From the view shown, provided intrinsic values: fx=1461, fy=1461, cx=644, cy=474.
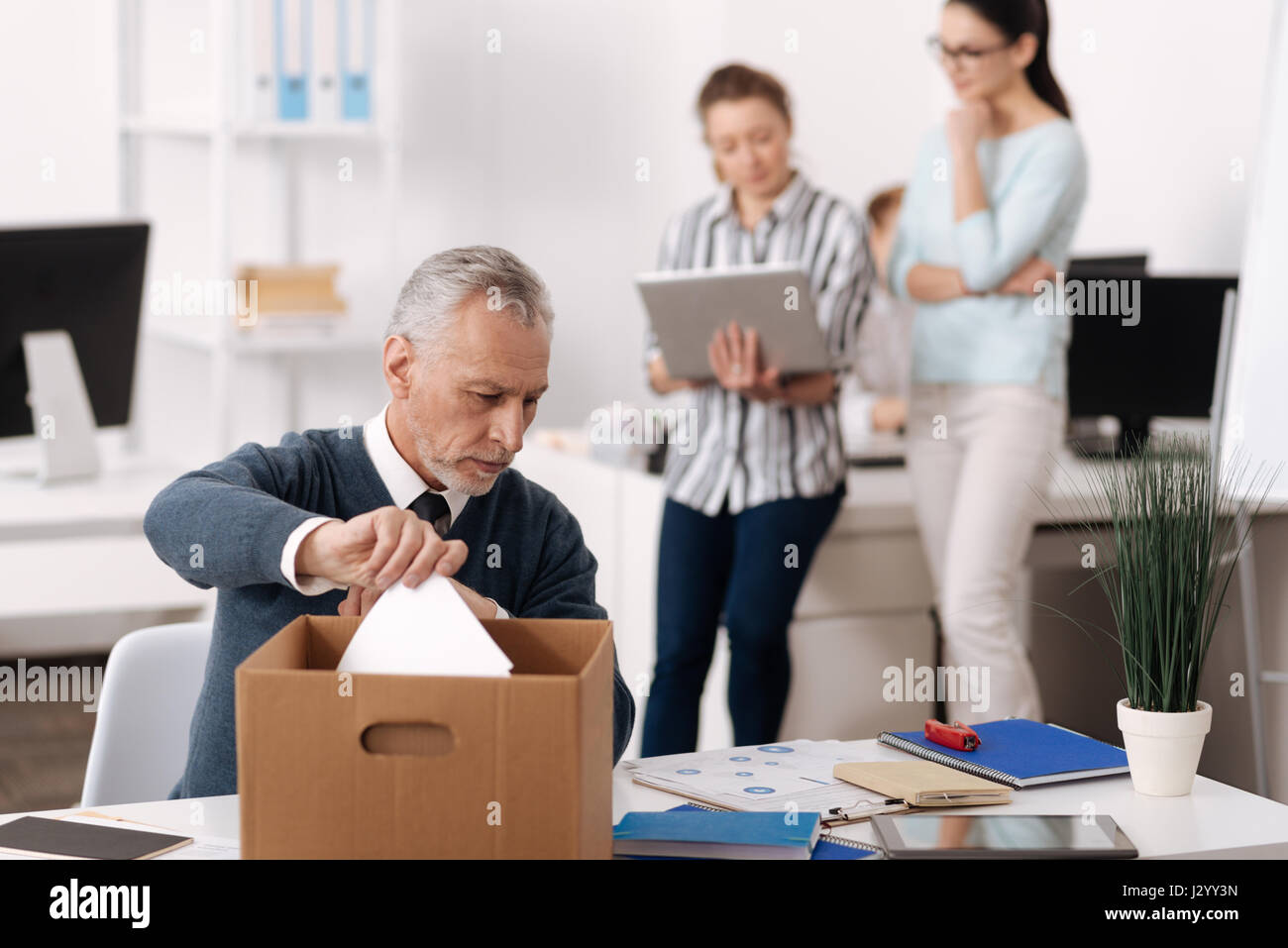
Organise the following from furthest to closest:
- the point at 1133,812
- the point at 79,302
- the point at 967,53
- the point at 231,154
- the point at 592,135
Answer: the point at 592,135 → the point at 231,154 → the point at 79,302 → the point at 967,53 → the point at 1133,812

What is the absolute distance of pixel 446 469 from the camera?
1550mm

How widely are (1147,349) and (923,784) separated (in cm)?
239

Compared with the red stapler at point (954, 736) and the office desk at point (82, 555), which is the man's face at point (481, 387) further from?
the office desk at point (82, 555)

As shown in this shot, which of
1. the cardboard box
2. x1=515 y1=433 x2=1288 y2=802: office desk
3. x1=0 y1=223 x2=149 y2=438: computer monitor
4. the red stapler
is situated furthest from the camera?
x1=515 y1=433 x2=1288 y2=802: office desk

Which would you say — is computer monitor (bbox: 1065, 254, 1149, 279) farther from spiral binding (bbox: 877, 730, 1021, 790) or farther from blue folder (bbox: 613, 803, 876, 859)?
blue folder (bbox: 613, 803, 876, 859)

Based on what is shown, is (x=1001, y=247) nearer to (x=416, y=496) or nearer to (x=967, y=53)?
(x=967, y=53)

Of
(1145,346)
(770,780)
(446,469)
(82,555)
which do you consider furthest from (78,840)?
(1145,346)

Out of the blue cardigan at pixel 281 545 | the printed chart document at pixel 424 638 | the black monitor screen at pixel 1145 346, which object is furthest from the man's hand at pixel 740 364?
the printed chart document at pixel 424 638

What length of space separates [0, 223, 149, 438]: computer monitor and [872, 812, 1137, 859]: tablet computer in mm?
2238

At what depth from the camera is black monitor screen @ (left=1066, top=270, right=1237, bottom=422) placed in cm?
342

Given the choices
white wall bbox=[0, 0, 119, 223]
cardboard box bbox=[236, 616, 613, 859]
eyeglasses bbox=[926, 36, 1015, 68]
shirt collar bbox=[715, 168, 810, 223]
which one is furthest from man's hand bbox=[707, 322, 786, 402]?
white wall bbox=[0, 0, 119, 223]

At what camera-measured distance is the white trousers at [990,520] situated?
9.09ft
